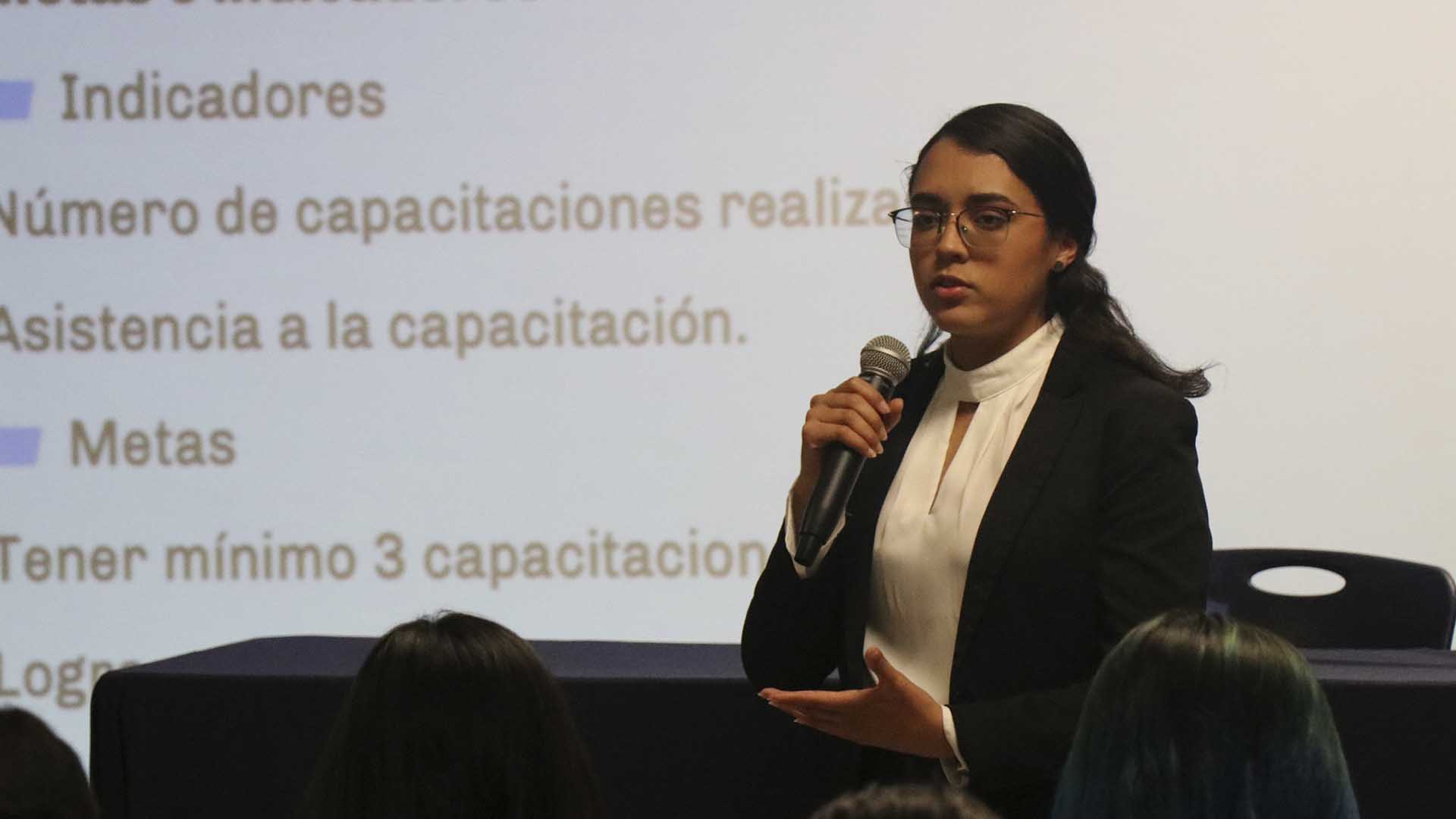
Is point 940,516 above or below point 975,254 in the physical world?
below

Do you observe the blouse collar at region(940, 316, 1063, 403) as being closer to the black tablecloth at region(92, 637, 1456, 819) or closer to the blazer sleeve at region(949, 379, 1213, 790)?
the blazer sleeve at region(949, 379, 1213, 790)

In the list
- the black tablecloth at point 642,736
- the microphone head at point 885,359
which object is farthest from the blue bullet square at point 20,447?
the microphone head at point 885,359

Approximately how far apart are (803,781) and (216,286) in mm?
2216

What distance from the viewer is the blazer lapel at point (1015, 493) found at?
5.29 feet

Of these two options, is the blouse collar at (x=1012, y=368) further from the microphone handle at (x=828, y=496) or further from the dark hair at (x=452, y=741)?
the dark hair at (x=452, y=741)

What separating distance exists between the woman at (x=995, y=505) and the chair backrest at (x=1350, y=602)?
1.31 m

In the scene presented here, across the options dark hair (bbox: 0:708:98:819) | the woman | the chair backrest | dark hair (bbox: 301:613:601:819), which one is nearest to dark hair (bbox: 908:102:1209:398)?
the woman

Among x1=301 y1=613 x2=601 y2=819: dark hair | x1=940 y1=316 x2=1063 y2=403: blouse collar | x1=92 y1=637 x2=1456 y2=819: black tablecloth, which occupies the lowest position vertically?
x1=92 y1=637 x2=1456 y2=819: black tablecloth

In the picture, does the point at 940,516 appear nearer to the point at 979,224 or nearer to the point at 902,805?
the point at 979,224

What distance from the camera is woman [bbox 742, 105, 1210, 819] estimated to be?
5.19 ft

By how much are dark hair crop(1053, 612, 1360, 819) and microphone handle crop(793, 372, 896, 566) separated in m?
0.42

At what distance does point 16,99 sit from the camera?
3.89m

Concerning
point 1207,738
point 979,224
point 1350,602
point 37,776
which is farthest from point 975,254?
point 1350,602

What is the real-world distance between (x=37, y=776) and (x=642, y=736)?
39.7 inches
